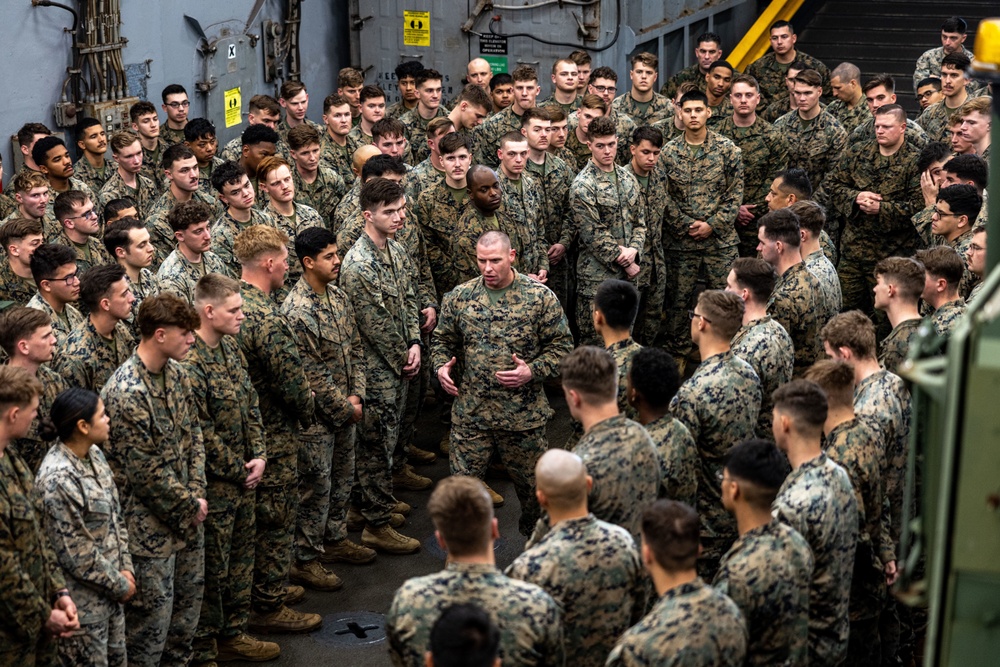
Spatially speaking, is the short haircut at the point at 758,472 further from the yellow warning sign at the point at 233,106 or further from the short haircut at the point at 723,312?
the yellow warning sign at the point at 233,106

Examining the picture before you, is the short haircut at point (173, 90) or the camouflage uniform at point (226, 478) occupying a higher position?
the short haircut at point (173, 90)

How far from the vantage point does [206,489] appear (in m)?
5.62

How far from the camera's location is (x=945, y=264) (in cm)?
609

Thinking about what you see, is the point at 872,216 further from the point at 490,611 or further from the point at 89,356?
the point at 490,611

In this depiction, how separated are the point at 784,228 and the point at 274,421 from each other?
286 cm

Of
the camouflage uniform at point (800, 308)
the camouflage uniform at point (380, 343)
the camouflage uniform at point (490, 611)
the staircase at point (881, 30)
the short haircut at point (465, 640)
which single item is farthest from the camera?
the staircase at point (881, 30)

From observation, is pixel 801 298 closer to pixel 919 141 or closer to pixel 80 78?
pixel 919 141

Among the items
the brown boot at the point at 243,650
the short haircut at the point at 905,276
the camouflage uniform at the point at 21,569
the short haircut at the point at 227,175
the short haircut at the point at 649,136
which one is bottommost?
the brown boot at the point at 243,650

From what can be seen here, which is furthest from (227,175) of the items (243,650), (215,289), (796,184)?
(796,184)

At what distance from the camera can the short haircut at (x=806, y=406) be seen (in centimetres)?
466

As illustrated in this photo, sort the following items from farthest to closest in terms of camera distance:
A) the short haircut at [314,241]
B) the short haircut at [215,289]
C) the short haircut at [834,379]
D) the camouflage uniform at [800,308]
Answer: the camouflage uniform at [800,308]
the short haircut at [314,241]
the short haircut at [215,289]
the short haircut at [834,379]

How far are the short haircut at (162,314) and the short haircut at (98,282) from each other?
0.65 meters

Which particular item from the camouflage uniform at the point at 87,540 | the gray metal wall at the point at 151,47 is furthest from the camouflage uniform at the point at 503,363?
the gray metal wall at the point at 151,47

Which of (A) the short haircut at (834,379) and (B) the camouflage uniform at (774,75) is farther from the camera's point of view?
(B) the camouflage uniform at (774,75)
